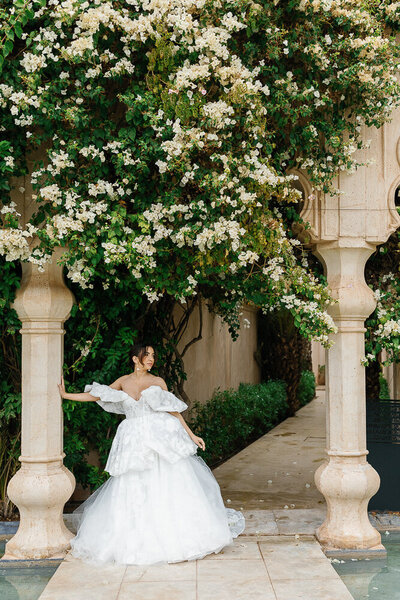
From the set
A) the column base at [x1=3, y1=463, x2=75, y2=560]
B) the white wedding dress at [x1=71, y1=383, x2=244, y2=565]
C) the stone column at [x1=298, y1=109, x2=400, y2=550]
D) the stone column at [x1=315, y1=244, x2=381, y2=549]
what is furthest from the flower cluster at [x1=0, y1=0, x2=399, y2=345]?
the column base at [x1=3, y1=463, x2=75, y2=560]

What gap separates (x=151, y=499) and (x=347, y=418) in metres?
1.66

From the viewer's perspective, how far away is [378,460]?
641 cm

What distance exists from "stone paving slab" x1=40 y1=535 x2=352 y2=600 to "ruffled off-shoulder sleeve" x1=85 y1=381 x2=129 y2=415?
3.76 ft

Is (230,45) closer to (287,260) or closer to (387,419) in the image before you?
(287,260)

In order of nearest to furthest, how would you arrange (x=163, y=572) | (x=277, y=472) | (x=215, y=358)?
(x=163, y=572), (x=277, y=472), (x=215, y=358)

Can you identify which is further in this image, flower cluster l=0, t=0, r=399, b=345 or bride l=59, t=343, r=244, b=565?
bride l=59, t=343, r=244, b=565

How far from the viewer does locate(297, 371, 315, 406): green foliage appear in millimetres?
17308

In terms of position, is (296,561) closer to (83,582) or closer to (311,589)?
(311,589)

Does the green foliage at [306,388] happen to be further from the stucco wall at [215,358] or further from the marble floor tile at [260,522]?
the marble floor tile at [260,522]

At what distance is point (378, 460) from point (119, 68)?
4.20m

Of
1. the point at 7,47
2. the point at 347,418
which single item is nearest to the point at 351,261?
the point at 347,418

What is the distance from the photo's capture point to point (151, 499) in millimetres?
5020

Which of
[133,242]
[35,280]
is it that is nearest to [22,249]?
[35,280]

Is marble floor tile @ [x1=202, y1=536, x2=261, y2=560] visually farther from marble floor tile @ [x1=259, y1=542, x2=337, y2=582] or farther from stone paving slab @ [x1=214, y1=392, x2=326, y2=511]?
stone paving slab @ [x1=214, y1=392, x2=326, y2=511]
